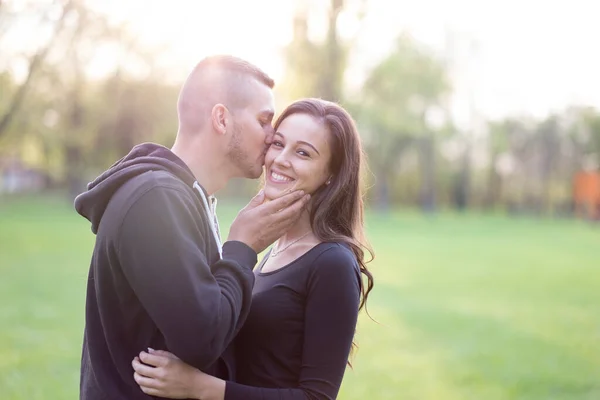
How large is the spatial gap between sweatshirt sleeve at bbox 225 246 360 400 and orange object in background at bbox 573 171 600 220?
45991 millimetres

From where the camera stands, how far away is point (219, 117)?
2939 mm

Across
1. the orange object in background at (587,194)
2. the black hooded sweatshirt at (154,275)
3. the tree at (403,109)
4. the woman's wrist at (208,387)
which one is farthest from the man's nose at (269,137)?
the orange object in background at (587,194)

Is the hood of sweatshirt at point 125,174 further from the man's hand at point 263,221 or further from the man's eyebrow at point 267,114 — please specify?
the man's eyebrow at point 267,114

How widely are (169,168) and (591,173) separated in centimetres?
5366

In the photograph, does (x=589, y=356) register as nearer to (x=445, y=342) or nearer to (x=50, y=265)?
(x=445, y=342)

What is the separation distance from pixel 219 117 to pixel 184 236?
2.26 ft

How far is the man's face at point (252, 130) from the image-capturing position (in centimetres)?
301

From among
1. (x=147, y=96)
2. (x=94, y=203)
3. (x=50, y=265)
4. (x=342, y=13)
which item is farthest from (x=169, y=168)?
(x=147, y=96)

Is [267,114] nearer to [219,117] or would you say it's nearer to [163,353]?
[219,117]

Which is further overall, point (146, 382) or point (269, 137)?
point (269, 137)

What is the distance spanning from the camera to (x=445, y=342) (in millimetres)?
10430

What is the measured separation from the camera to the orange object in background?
4609 centimetres

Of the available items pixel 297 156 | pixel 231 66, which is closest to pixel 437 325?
pixel 297 156

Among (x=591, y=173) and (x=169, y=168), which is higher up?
(x=169, y=168)
